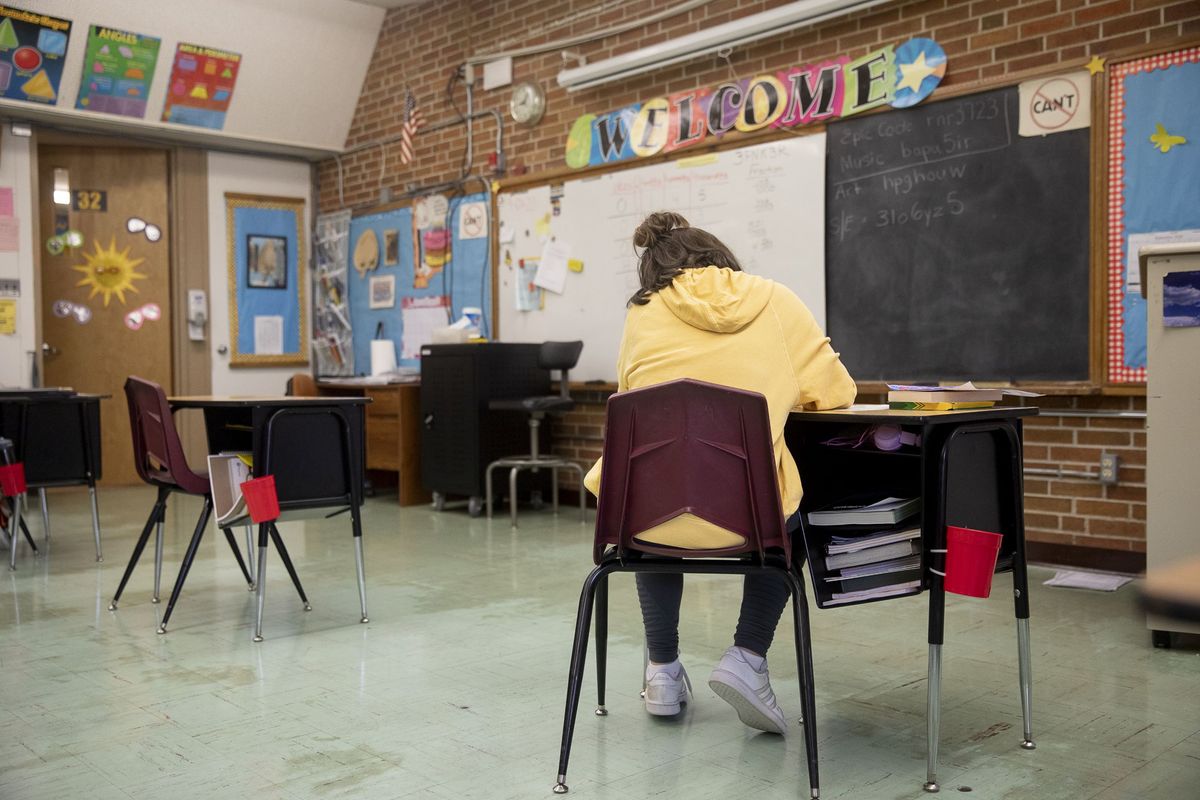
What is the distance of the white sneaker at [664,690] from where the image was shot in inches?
97.5

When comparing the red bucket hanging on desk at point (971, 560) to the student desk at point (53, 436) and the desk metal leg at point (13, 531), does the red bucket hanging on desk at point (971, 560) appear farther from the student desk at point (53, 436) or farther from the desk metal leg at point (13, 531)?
the desk metal leg at point (13, 531)

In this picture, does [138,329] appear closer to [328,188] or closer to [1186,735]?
[328,188]

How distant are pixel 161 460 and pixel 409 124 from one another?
435cm

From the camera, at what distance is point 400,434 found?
6406mm

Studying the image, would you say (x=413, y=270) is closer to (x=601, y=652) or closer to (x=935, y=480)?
(x=601, y=652)

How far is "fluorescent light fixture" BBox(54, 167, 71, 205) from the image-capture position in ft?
23.9

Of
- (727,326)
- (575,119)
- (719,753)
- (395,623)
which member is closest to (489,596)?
(395,623)

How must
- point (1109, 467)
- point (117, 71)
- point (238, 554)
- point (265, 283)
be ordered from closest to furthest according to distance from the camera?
point (238, 554), point (1109, 467), point (117, 71), point (265, 283)

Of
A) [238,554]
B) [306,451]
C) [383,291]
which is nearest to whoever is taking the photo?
[306,451]

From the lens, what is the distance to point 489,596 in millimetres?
3887

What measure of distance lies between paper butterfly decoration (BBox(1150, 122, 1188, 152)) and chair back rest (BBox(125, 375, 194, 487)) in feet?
11.5

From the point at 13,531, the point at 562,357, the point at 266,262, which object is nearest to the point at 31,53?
the point at 266,262

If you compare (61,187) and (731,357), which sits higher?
(61,187)

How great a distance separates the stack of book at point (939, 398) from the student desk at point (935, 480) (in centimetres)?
5
